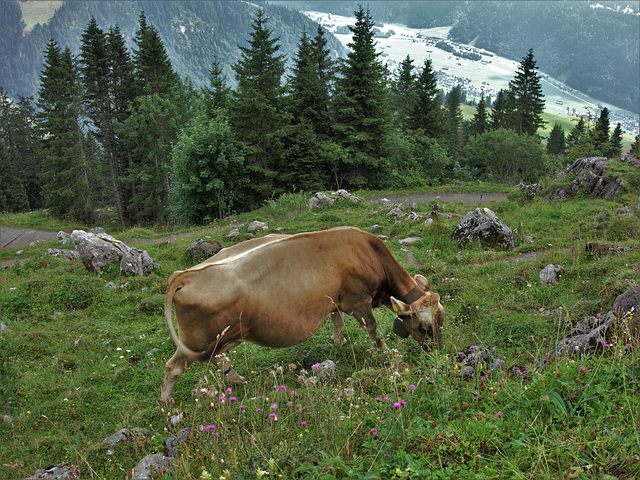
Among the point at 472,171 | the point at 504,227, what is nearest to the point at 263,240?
the point at 504,227

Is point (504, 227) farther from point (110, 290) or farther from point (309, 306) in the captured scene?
point (110, 290)

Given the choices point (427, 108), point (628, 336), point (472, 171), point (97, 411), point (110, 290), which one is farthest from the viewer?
point (472, 171)

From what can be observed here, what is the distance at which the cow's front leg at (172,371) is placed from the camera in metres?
6.02

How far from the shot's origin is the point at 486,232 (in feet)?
42.7

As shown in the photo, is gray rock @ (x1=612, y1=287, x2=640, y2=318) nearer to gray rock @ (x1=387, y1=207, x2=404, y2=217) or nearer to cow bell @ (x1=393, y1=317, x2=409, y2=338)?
cow bell @ (x1=393, y1=317, x2=409, y2=338)

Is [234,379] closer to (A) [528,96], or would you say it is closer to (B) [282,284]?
(B) [282,284]

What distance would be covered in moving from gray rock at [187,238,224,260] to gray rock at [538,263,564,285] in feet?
31.9

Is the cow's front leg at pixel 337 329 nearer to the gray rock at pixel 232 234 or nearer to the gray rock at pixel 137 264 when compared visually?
the gray rock at pixel 137 264

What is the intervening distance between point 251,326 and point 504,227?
33.2 ft

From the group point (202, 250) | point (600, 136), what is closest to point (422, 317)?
point (202, 250)

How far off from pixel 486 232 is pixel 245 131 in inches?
944

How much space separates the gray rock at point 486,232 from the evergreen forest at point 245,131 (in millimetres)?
18381

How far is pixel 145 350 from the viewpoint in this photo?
27.4 ft

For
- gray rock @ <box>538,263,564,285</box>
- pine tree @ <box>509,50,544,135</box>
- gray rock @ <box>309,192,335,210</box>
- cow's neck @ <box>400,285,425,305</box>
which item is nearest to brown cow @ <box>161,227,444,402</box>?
cow's neck @ <box>400,285,425,305</box>
